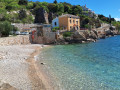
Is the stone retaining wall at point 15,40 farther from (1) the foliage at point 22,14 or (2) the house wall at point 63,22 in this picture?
(1) the foliage at point 22,14

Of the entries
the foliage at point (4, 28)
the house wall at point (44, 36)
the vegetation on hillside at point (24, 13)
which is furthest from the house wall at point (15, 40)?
the vegetation on hillside at point (24, 13)

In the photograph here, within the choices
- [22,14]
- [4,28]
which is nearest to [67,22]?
[4,28]

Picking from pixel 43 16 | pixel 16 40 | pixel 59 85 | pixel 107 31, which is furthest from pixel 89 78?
pixel 107 31

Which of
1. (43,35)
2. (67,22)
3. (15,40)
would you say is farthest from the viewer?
(67,22)

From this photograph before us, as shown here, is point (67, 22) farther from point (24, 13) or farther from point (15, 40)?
point (24, 13)

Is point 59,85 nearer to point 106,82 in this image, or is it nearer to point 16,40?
point 106,82

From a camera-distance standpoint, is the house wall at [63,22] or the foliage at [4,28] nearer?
the foliage at [4,28]

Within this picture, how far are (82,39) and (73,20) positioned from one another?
10.4 metres

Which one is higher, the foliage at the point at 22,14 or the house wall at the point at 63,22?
the foliage at the point at 22,14

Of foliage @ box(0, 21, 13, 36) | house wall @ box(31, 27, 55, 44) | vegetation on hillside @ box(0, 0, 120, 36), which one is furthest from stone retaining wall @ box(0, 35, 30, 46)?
vegetation on hillside @ box(0, 0, 120, 36)

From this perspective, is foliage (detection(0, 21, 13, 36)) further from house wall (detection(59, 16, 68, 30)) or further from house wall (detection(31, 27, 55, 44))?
Answer: house wall (detection(59, 16, 68, 30))

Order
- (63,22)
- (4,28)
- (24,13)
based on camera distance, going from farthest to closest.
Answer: (24,13)
(63,22)
(4,28)

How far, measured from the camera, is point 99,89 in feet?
23.1

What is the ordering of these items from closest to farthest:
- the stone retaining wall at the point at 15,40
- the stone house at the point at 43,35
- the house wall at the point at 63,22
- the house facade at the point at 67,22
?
the stone retaining wall at the point at 15,40, the stone house at the point at 43,35, the house facade at the point at 67,22, the house wall at the point at 63,22
